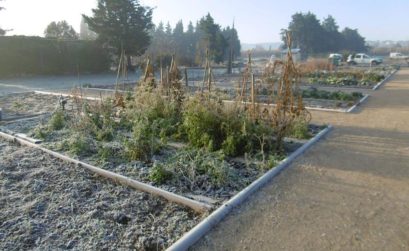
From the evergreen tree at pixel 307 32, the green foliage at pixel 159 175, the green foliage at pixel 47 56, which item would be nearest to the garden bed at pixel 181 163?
the green foliage at pixel 159 175

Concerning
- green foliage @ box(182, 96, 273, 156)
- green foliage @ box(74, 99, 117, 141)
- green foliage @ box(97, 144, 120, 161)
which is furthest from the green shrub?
green foliage @ box(182, 96, 273, 156)

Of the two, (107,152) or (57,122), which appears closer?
(107,152)

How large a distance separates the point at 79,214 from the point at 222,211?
1382mm

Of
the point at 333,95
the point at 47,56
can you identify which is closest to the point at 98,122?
the point at 333,95

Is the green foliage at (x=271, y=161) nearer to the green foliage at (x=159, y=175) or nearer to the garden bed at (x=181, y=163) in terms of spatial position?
the garden bed at (x=181, y=163)

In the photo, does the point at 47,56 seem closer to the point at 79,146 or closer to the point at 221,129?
the point at 79,146

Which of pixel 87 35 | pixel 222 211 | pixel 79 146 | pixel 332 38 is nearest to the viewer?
pixel 222 211

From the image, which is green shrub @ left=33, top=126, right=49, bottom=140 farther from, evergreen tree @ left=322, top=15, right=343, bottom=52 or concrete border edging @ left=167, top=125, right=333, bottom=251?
evergreen tree @ left=322, top=15, right=343, bottom=52

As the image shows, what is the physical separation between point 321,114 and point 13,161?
6.82m

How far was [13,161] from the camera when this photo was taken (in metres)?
4.77

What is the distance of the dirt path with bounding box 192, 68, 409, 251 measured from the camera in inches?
111

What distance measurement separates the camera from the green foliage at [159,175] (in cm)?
402

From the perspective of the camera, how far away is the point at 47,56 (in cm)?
2325

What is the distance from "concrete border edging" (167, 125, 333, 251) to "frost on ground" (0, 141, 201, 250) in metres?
0.13
